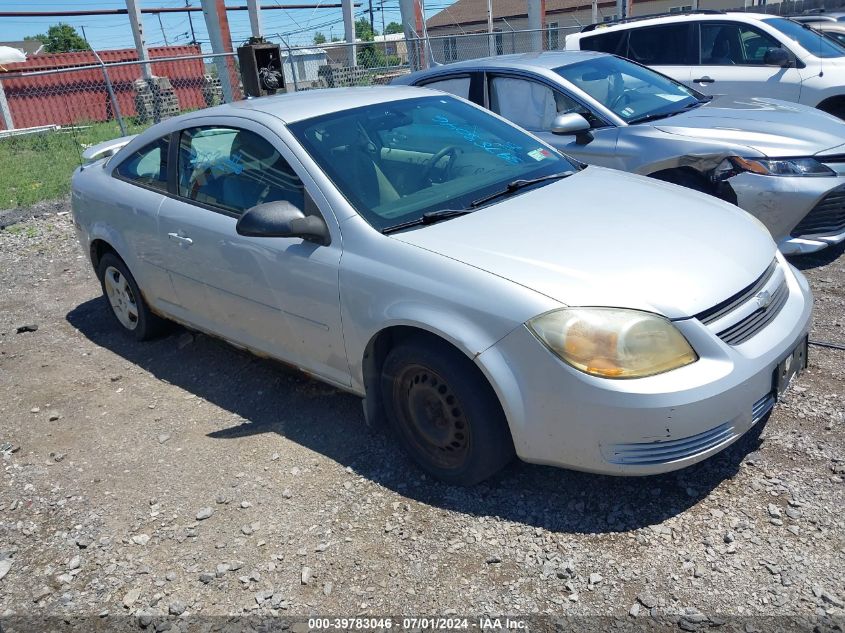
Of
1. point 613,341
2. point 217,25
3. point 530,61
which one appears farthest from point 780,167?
point 217,25

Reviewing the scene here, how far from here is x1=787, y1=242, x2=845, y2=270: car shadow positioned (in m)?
5.35

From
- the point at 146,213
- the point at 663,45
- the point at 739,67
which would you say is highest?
the point at 663,45

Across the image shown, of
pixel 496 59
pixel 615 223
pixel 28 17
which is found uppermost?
pixel 28 17

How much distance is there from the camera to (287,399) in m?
4.24

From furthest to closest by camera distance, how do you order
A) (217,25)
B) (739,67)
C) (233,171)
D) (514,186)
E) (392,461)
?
(217,25), (739,67), (233,171), (514,186), (392,461)

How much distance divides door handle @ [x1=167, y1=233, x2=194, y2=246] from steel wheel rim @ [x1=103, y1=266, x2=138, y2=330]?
3.22ft

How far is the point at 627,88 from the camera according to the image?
6105 millimetres

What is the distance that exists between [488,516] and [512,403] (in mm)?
541

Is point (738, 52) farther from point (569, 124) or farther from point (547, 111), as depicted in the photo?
point (569, 124)

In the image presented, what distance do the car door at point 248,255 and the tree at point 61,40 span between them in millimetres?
54282

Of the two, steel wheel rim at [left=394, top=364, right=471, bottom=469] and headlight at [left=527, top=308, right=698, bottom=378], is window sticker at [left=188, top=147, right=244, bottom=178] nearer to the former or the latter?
steel wheel rim at [left=394, top=364, right=471, bottom=469]

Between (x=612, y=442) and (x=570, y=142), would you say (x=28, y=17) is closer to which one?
(x=570, y=142)

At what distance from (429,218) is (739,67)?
253 inches

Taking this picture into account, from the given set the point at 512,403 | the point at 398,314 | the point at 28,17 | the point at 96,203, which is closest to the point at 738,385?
the point at 512,403
